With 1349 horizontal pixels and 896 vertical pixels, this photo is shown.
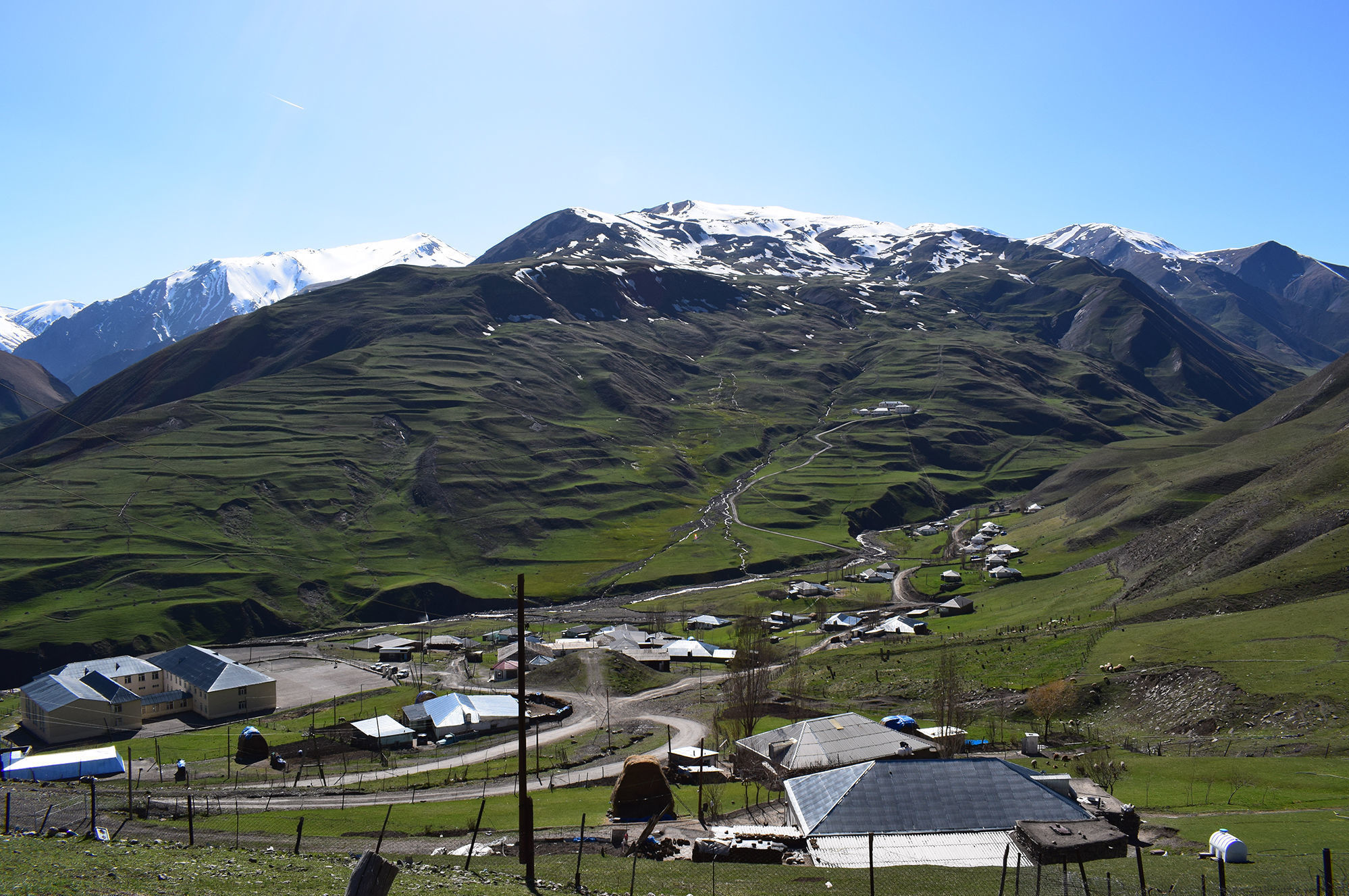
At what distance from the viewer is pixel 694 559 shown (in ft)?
627

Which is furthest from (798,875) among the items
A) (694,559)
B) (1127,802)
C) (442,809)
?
(694,559)

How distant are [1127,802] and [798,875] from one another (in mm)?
21260

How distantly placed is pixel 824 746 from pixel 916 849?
50.9 ft

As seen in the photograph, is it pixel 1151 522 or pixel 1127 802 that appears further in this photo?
pixel 1151 522

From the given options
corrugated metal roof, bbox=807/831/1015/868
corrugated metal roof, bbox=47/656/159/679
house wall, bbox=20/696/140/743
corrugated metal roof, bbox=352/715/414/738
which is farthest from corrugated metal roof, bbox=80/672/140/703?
corrugated metal roof, bbox=807/831/1015/868

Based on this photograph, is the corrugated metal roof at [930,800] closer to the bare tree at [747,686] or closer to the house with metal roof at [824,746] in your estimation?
the house with metal roof at [824,746]

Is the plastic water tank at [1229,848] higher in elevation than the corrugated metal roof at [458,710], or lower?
lower

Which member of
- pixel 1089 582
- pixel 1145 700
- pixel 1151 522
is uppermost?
pixel 1151 522

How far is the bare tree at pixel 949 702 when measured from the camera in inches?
2269

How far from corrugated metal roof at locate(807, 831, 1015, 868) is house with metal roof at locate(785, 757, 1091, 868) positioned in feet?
0.17

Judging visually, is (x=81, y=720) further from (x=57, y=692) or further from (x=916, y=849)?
(x=916, y=849)

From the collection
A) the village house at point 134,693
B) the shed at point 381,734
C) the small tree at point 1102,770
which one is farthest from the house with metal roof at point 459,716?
the small tree at point 1102,770

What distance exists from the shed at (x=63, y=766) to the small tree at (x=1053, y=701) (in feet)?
242

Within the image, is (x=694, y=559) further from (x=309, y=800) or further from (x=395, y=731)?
(x=309, y=800)
